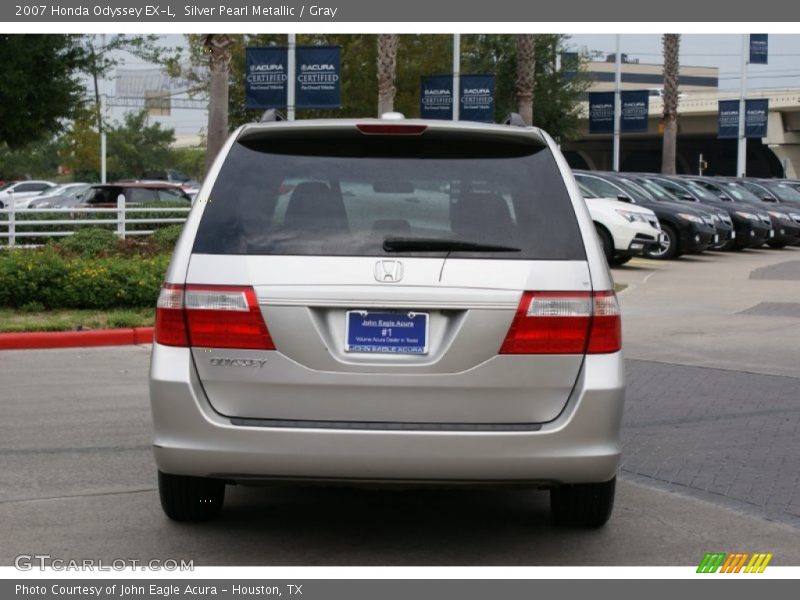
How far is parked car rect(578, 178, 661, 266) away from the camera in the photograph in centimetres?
2319

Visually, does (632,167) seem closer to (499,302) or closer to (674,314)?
(674,314)

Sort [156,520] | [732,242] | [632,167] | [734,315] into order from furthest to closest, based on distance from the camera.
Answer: [632,167]
[732,242]
[734,315]
[156,520]

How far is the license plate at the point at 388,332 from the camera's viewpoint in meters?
5.20

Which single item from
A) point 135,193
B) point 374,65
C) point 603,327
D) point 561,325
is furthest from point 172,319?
point 374,65

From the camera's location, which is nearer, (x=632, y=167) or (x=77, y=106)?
(x=77, y=106)

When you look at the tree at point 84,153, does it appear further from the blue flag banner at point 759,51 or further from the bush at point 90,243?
the bush at point 90,243

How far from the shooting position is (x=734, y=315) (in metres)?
16.3

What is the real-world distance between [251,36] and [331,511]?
40.1 meters

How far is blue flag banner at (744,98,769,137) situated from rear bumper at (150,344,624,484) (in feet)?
171

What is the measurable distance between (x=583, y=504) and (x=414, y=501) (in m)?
1.07

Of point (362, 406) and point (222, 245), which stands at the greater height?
point (222, 245)

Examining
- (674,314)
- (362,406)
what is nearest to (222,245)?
(362,406)

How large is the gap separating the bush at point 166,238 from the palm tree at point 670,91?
28.0m

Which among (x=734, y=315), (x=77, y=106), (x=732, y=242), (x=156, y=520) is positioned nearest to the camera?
(x=156, y=520)
